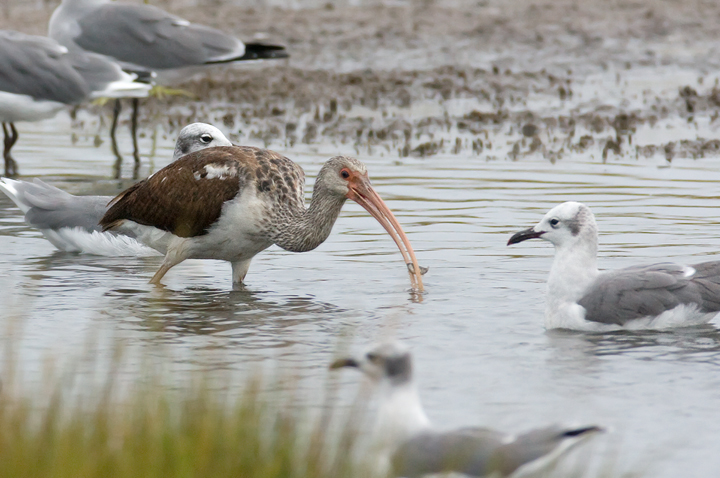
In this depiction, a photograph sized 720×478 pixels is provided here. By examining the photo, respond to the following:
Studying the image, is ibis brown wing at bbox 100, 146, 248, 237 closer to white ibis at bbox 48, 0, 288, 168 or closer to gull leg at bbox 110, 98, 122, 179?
gull leg at bbox 110, 98, 122, 179

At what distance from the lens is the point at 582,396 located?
6.99 meters

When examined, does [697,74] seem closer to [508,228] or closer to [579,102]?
[579,102]

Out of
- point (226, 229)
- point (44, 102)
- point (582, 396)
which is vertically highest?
point (44, 102)

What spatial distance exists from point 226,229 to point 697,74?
45.2 feet

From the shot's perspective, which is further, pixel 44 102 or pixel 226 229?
pixel 44 102

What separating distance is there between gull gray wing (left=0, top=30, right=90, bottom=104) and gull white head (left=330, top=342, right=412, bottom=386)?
1119cm

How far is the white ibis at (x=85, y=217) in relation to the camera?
1113 centimetres

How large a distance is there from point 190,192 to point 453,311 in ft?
7.19

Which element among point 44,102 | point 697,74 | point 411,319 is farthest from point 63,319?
point 697,74

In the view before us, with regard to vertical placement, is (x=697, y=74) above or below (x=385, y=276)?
above

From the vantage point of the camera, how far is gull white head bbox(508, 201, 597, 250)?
338 inches

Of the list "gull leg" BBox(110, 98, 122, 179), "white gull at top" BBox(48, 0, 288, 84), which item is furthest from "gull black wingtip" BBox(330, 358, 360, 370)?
"white gull at top" BBox(48, 0, 288, 84)

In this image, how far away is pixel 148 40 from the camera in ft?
59.9

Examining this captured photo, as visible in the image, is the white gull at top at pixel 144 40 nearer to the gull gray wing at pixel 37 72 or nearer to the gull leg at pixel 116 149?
the gull leg at pixel 116 149
